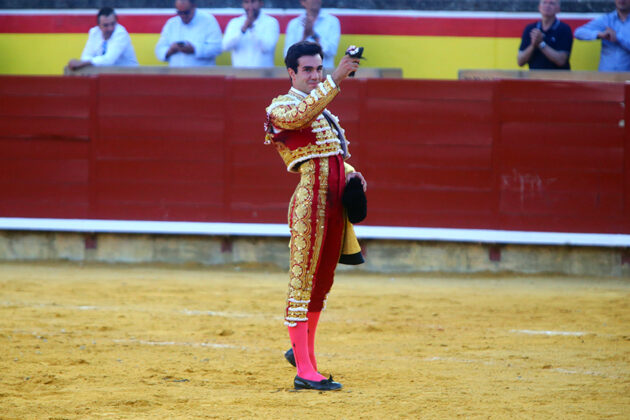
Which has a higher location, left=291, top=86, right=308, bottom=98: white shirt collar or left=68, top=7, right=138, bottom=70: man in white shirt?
left=68, top=7, right=138, bottom=70: man in white shirt

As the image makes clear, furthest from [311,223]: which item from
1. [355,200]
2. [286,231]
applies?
[286,231]

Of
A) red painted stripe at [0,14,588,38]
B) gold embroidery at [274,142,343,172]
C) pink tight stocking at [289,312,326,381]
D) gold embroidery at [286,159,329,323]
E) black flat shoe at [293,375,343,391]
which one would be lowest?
black flat shoe at [293,375,343,391]

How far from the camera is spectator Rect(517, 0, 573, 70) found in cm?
732

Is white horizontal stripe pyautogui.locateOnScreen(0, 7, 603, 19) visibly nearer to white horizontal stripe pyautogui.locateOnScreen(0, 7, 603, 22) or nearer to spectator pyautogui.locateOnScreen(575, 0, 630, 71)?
white horizontal stripe pyautogui.locateOnScreen(0, 7, 603, 22)

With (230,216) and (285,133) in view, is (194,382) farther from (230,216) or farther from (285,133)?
(230,216)

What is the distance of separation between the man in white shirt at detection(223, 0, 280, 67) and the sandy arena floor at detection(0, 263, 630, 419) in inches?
78.2

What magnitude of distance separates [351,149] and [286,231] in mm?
794

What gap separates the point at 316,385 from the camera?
11.4ft

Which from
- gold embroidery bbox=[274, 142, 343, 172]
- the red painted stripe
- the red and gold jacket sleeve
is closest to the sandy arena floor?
gold embroidery bbox=[274, 142, 343, 172]

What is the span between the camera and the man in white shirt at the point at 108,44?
26.3 feet

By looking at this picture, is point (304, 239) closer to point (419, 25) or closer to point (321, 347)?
point (321, 347)

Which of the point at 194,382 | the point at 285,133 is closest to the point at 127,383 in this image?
the point at 194,382

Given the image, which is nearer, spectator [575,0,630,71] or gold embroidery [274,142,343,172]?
gold embroidery [274,142,343,172]

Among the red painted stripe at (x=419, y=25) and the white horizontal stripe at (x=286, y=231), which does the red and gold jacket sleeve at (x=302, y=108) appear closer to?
the white horizontal stripe at (x=286, y=231)
